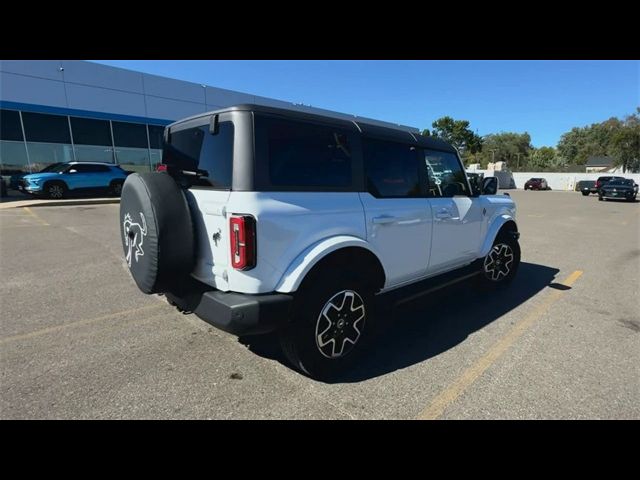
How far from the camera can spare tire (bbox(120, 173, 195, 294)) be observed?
2.45 meters

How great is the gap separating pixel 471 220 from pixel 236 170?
301cm

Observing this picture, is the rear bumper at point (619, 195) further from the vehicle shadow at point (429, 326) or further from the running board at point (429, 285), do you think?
the running board at point (429, 285)

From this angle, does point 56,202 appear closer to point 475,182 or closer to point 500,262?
point 475,182

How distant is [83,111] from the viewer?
18734mm

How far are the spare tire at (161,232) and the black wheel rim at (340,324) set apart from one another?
1.10m

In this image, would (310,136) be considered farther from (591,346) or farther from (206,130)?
(591,346)

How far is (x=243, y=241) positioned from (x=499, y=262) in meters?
3.93

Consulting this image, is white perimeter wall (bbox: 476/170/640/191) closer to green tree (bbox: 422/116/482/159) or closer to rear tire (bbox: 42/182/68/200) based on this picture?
green tree (bbox: 422/116/482/159)

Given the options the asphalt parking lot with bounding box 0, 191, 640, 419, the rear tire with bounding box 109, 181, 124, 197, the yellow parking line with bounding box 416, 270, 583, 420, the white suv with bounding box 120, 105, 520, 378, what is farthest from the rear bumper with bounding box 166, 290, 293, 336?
the rear tire with bounding box 109, 181, 124, 197

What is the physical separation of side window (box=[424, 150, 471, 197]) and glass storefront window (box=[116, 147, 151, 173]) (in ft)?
68.3

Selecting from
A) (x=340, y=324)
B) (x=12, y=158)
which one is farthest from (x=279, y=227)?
(x=12, y=158)
